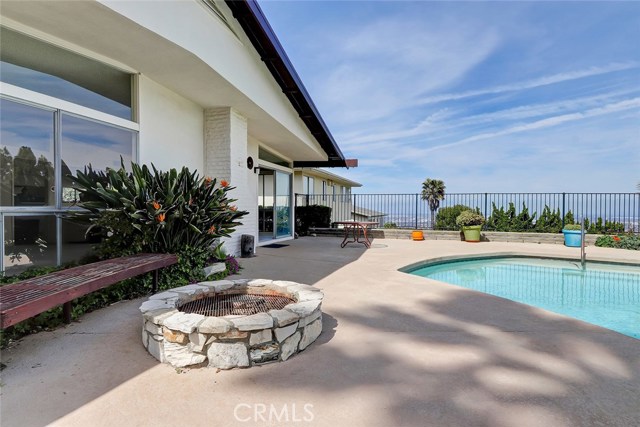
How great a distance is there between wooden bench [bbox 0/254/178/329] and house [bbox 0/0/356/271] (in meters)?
1.18

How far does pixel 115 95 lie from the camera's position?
4.67m

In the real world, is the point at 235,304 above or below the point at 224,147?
below

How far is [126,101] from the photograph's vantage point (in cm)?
484

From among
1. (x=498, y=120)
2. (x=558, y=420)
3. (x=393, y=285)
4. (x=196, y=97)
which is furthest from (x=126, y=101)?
(x=498, y=120)

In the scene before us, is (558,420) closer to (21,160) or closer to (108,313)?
(108,313)

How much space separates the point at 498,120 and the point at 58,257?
16.6 metres

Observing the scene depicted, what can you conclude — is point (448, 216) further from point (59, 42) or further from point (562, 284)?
point (59, 42)

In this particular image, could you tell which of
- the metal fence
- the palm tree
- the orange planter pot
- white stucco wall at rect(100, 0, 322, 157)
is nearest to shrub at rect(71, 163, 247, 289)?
white stucco wall at rect(100, 0, 322, 157)

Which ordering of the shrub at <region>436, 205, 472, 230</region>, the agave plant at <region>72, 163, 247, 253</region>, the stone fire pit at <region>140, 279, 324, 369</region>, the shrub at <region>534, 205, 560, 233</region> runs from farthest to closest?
the shrub at <region>436, 205, 472, 230</region>, the shrub at <region>534, 205, 560, 233</region>, the agave plant at <region>72, 163, 247, 253</region>, the stone fire pit at <region>140, 279, 324, 369</region>

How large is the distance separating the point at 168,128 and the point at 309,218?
831cm

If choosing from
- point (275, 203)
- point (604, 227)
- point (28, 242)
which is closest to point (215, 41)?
point (28, 242)

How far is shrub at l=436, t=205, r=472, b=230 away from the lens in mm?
12406

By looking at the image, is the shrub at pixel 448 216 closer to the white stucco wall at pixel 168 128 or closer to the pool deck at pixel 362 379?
the pool deck at pixel 362 379

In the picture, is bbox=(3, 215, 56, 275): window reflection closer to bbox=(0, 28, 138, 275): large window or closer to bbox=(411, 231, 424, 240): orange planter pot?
bbox=(0, 28, 138, 275): large window
